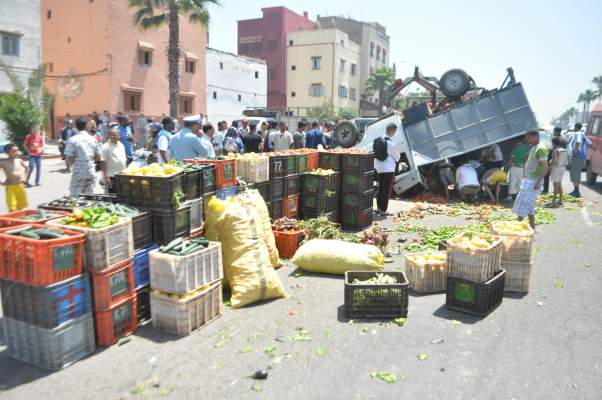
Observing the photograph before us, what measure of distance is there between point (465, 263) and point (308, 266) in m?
2.26

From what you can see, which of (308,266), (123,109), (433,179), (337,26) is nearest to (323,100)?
(337,26)

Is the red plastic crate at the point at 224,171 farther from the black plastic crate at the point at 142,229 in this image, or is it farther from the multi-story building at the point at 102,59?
the multi-story building at the point at 102,59

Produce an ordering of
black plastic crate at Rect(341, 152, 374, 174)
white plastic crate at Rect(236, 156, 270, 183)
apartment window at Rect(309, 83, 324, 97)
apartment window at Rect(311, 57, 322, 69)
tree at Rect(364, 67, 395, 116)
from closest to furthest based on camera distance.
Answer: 1. white plastic crate at Rect(236, 156, 270, 183)
2. black plastic crate at Rect(341, 152, 374, 174)
3. apartment window at Rect(311, 57, 322, 69)
4. apartment window at Rect(309, 83, 324, 97)
5. tree at Rect(364, 67, 395, 116)

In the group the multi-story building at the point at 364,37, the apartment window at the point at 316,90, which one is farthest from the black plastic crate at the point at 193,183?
the multi-story building at the point at 364,37

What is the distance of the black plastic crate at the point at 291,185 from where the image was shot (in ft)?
27.2

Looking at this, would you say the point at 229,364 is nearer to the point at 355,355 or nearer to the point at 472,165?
the point at 355,355

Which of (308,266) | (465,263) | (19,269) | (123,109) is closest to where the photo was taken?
(19,269)

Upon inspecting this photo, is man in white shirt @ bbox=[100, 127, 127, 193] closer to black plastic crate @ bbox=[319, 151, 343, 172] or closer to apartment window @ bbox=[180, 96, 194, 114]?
black plastic crate @ bbox=[319, 151, 343, 172]

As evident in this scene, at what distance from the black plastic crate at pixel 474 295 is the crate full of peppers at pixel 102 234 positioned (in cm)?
357

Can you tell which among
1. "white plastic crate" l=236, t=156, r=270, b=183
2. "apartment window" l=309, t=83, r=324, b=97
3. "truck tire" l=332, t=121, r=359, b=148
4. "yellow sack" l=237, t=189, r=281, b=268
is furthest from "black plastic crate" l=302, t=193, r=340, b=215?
"apartment window" l=309, t=83, r=324, b=97

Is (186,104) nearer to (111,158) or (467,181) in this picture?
(467,181)

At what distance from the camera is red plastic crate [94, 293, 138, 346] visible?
4.42 metres

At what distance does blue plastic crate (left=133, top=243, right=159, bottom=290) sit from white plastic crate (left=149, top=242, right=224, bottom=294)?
0.54 feet

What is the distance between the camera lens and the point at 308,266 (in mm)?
6703
